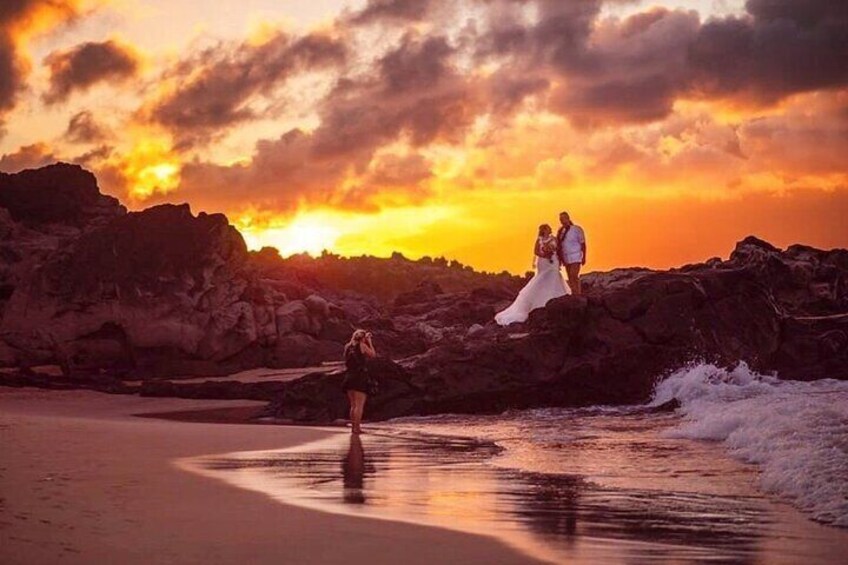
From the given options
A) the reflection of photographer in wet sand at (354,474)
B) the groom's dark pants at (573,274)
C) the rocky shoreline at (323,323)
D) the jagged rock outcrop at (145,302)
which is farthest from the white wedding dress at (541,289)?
the reflection of photographer in wet sand at (354,474)

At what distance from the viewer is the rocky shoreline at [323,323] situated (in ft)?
83.6

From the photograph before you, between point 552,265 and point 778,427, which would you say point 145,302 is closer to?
point 552,265

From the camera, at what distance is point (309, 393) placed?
25.6 m

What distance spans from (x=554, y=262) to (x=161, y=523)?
75.8 ft

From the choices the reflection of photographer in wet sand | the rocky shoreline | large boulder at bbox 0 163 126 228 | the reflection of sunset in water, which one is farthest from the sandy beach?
large boulder at bbox 0 163 126 228

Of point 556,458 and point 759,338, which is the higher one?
point 759,338

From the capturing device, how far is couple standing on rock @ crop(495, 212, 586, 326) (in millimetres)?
30062

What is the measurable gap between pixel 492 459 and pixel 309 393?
36.9 ft

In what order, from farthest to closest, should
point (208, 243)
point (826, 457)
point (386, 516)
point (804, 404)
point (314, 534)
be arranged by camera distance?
point (208, 243) < point (804, 404) < point (826, 457) < point (386, 516) < point (314, 534)

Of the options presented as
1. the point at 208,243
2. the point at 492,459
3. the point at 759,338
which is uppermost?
the point at 208,243

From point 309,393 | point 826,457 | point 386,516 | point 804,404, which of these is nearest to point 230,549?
point 386,516

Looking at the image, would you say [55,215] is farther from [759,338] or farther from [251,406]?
[759,338]

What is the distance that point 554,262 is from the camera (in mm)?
30344

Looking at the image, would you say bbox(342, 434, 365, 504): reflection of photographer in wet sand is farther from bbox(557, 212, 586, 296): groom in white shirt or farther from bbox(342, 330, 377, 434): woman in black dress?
bbox(557, 212, 586, 296): groom in white shirt
